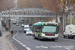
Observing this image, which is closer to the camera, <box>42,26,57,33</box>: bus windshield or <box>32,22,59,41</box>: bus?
<box>32,22,59,41</box>: bus

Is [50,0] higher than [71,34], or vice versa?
[50,0]

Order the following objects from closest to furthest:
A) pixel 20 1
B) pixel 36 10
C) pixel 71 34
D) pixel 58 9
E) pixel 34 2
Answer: pixel 71 34, pixel 58 9, pixel 36 10, pixel 34 2, pixel 20 1

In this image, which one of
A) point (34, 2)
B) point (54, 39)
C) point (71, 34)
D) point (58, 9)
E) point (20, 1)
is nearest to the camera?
point (54, 39)

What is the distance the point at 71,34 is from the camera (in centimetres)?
3303

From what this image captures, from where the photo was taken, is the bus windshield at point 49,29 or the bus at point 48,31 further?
the bus windshield at point 49,29

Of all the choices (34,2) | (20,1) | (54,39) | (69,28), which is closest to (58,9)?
(69,28)

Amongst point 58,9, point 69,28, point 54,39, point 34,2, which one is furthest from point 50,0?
point 34,2

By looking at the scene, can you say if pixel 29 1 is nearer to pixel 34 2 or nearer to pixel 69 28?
pixel 34 2

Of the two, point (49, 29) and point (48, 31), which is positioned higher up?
point (49, 29)

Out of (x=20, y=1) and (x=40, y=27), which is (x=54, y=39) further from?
(x=20, y=1)

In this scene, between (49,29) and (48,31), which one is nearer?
(48,31)

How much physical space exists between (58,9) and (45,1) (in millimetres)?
6166

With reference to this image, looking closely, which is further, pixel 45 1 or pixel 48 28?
pixel 45 1

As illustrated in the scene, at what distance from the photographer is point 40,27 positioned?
2808 centimetres
